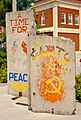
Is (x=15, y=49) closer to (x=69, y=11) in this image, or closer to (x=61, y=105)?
(x=61, y=105)

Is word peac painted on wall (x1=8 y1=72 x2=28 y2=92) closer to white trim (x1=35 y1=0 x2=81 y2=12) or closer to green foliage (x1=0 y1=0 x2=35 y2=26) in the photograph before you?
green foliage (x1=0 y1=0 x2=35 y2=26)

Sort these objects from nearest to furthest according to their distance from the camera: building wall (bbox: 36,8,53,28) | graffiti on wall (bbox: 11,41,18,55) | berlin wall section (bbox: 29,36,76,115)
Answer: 1. berlin wall section (bbox: 29,36,76,115)
2. graffiti on wall (bbox: 11,41,18,55)
3. building wall (bbox: 36,8,53,28)

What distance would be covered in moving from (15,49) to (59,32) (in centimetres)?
3343

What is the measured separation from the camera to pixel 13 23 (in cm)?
1066

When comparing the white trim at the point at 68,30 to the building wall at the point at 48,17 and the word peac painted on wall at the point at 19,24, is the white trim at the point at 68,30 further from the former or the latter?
the word peac painted on wall at the point at 19,24

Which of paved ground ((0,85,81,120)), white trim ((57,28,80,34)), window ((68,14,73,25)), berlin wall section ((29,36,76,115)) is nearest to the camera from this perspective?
paved ground ((0,85,81,120))

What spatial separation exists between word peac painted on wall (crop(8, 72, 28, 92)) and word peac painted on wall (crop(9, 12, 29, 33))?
1.52 m

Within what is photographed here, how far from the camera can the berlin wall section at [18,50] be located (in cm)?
1032

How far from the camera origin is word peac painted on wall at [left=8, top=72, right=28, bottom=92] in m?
10.4

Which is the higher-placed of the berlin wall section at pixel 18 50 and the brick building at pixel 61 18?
the brick building at pixel 61 18

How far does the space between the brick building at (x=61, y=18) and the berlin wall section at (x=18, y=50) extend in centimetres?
3203

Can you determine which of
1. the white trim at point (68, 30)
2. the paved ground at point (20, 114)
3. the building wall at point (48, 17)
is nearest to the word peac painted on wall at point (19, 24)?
the paved ground at point (20, 114)

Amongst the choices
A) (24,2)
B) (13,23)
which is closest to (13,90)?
(13,23)

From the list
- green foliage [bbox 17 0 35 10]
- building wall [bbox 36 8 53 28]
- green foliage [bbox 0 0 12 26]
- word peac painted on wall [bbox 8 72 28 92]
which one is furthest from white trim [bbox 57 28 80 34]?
word peac painted on wall [bbox 8 72 28 92]
